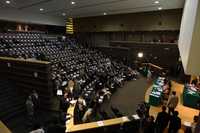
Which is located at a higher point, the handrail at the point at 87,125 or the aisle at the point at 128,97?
the handrail at the point at 87,125

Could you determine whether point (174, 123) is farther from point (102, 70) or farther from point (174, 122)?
point (102, 70)

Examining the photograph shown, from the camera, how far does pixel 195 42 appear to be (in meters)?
3.63

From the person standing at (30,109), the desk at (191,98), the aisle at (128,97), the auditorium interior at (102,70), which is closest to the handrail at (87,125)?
the auditorium interior at (102,70)

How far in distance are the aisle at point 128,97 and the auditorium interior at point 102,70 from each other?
59 mm

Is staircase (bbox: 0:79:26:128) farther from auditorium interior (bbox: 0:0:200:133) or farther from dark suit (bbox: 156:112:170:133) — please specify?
dark suit (bbox: 156:112:170:133)

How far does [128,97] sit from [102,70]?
Result: 3927 millimetres

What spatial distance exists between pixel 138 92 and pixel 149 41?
869 cm

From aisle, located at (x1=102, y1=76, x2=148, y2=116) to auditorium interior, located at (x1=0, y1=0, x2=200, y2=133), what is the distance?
0.19 feet

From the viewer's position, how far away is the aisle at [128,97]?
9697 mm

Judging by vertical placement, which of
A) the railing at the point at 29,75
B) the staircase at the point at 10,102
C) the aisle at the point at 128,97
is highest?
the railing at the point at 29,75

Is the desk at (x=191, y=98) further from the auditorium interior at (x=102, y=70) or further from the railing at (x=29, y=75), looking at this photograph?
the railing at (x=29, y=75)

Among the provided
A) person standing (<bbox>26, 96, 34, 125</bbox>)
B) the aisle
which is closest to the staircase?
person standing (<bbox>26, 96, 34, 125</bbox>)

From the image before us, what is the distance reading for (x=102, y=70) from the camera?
580 inches

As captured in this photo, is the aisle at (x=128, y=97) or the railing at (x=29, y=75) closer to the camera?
the railing at (x=29, y=75)
